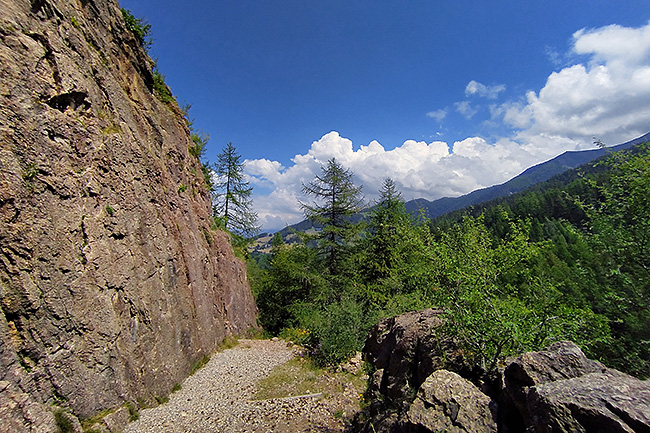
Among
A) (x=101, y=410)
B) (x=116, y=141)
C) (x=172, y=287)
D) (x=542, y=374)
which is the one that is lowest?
(x=101, y=410)

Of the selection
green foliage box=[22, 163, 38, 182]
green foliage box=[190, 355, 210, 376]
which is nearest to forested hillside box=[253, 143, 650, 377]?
green foliage box=[190, 355, 210, 376]

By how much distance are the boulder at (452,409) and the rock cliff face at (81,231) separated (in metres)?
6.40

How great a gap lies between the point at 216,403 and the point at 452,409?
722cm

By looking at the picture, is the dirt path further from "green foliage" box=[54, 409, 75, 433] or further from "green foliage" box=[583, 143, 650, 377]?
"green foliage" box=[583, 143, 650, 377]

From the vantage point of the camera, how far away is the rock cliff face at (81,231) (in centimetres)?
546

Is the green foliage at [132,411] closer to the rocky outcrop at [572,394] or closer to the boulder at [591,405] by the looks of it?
the rocky outcrop at [572,394]

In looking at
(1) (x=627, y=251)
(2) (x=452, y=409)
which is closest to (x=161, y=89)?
(2) (x=452, y=409)

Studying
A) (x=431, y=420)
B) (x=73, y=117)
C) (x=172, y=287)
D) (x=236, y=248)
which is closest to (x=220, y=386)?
(x=172, y=287)

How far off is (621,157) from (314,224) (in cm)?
1554

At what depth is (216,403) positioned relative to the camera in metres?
8.37

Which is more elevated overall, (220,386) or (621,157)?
(621,157)

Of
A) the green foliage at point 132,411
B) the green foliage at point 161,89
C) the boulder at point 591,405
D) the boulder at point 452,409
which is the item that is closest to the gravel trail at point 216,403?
the green foliage at point 132,411

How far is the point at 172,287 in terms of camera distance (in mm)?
→ 10578

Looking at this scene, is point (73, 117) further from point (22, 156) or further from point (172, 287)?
point (172, 287)
